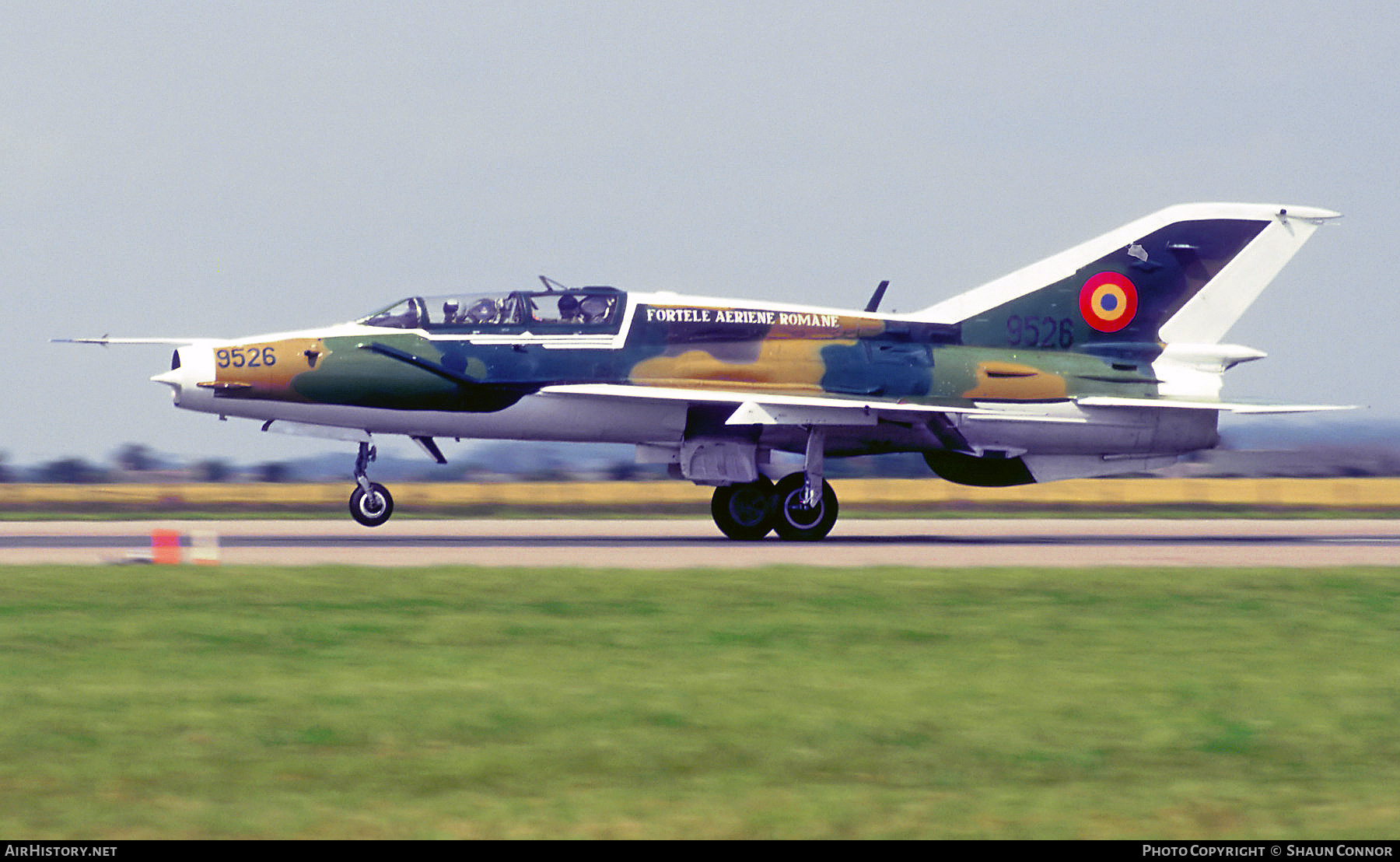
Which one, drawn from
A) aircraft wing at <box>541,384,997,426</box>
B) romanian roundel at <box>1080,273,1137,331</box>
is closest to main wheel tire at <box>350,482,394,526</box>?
aircraft wing at <box>541,384,997,426</box>

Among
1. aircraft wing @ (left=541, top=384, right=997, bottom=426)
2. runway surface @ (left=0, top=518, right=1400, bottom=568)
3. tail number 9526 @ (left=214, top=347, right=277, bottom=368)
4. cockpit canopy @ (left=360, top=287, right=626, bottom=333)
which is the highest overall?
cockpit canopy @ (left=360, top=287, right=626, bottom=333)

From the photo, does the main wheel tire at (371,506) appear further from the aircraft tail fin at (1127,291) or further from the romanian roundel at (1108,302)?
the romanian roundel at (1108,302)

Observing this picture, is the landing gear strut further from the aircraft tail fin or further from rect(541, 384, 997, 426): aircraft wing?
the aircraft tail fin

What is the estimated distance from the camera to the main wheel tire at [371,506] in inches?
860

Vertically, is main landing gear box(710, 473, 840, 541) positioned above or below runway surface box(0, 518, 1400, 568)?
above

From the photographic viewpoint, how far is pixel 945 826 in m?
5.82

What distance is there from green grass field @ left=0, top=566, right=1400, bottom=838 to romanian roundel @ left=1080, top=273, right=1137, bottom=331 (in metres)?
9.57

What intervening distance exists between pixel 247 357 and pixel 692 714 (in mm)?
14041

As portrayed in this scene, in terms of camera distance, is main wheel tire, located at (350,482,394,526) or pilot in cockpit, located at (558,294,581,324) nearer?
pilot in cockpit, located at (558,294,581,324)

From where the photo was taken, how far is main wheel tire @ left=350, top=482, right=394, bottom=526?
21844mm

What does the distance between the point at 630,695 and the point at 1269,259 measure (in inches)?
685

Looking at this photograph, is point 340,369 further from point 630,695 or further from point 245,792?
point 245,792

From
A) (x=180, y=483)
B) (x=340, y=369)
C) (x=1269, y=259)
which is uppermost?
(x=1269, y=259)

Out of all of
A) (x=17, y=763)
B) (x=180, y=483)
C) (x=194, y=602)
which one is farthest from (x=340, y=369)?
(x=180, y=483)
